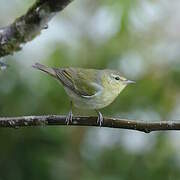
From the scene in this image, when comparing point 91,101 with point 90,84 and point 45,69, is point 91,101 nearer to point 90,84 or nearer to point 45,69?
point 90,84

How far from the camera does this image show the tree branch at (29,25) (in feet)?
6.95

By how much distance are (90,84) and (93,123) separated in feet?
3.34

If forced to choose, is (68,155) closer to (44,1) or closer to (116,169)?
(116,169)

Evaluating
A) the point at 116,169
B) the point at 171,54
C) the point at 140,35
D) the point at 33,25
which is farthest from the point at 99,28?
the point at 33,25

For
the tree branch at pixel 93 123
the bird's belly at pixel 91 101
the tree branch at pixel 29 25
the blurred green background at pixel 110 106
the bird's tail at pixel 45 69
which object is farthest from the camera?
the blurred green background at pixel 110 106

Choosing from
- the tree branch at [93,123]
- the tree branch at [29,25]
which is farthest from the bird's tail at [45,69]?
the tree branch at [93,123]

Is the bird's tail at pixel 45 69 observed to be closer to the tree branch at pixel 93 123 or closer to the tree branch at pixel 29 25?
the tree branch at pixel 29 25

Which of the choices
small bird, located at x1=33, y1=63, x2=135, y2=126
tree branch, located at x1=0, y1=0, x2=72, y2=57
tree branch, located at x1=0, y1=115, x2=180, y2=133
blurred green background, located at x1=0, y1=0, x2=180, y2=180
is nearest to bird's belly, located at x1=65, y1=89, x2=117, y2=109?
small bird, located at x1=33, y1=63, x2=135, y2=126

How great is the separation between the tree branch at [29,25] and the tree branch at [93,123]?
0.47 meters

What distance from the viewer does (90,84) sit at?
2908mm

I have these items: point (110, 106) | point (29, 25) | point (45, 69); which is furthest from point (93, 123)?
point (110, 106)

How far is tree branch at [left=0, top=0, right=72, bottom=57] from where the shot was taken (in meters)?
2.12

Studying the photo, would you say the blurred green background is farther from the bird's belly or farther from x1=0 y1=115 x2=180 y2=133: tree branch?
x1=0 y1=115 x2=180 y2=133: tree branch

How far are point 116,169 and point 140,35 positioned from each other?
1159 mm
